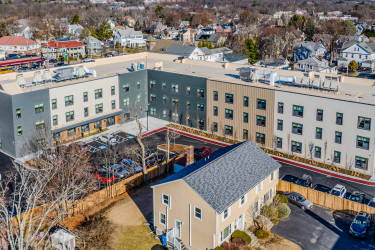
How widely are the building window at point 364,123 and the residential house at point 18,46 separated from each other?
111 m

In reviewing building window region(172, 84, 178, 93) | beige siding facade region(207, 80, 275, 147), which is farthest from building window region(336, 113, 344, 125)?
building window region(172, 84, 178, 93)

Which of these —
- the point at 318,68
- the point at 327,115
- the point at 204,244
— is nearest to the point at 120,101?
the point at 327,115

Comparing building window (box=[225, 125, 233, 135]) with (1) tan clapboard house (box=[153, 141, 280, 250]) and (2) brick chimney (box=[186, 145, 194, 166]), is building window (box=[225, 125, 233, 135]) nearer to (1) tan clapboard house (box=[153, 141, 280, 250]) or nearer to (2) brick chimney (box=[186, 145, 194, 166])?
(2) brick chimney (box=[186, 145, 194, 166])

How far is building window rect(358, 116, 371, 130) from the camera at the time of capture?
4344cm

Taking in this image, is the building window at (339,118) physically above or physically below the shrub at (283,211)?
above

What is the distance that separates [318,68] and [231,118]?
45.9 metres

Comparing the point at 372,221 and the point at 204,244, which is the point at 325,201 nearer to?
the point at 372,221

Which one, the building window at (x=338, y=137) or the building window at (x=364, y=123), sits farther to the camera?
the building window at (x=338, y=137)

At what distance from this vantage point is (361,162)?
147ft

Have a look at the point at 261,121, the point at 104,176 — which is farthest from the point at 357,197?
the point at 104,176

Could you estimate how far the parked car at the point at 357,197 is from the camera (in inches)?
1501

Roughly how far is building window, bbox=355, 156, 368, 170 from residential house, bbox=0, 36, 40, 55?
111 m

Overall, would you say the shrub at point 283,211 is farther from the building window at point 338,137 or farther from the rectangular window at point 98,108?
the rectangular window at point 98,108

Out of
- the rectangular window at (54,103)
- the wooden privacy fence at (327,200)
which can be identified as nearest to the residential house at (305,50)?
the wooden privacy fence at (327,200)
